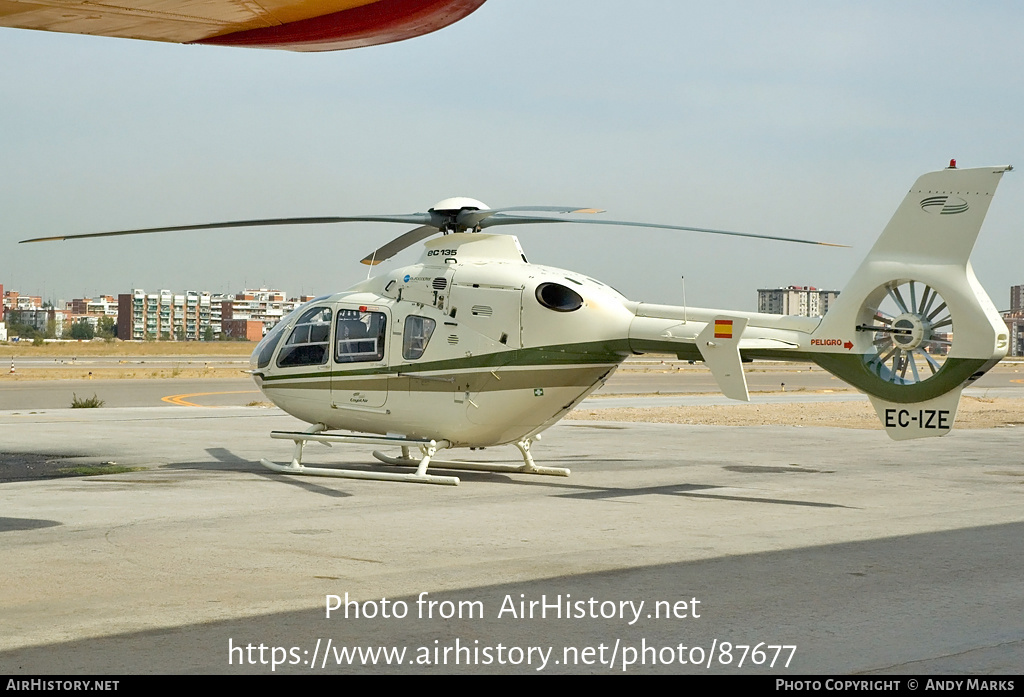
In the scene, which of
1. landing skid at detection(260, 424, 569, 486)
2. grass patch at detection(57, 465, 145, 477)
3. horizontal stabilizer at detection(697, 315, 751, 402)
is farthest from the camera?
grass patch at detection(57, 465, 145, 477)

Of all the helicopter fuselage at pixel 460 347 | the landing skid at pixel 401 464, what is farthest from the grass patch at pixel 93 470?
the helicopter fuselage at pixel 460 347

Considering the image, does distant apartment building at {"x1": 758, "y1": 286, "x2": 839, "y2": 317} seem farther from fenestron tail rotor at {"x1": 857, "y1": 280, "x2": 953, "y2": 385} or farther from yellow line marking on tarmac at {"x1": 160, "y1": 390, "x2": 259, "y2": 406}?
yellow line marking on tarmac at {"x1": 160, "y1": 390, "x2": 259, "y2": 406}

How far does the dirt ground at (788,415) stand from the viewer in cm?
2922

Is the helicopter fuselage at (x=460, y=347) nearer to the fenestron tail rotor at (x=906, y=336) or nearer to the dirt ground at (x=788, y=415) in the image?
the fenestron tail rotor at (x=906, y=336)

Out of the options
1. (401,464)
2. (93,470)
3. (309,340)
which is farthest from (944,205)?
(93,470)

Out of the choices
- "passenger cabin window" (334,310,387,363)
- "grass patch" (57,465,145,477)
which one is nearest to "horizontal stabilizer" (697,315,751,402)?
"passenger cabin window" (334,310,387,363)

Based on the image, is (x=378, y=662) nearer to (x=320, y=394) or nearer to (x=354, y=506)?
(x=354, y=506)

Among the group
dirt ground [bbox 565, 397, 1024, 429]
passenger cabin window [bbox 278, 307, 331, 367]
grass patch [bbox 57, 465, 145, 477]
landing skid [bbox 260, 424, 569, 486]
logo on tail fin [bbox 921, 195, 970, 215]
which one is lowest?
dirt ground [bbox 565, 397, 1024, 429]

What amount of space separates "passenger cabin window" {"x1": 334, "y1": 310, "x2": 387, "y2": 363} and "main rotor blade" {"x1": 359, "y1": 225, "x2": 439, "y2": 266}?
43.1 inches

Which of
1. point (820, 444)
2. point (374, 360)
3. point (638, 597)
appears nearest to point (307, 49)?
point (638, 597)

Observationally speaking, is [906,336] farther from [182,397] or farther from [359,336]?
[182,397]

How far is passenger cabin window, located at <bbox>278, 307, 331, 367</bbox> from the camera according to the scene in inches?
659

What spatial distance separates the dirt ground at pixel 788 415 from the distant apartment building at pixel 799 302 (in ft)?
11.9

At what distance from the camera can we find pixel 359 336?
16438 millimetres
